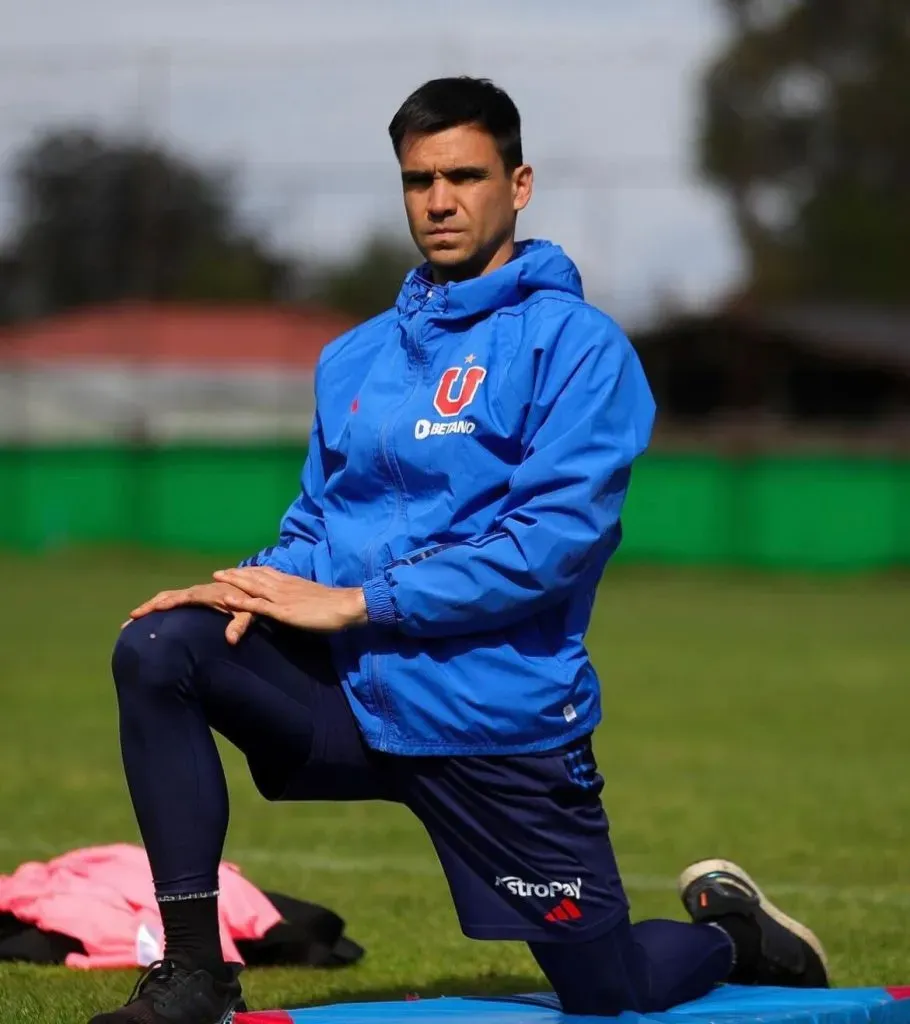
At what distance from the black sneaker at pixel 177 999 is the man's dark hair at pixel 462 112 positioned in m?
1.82

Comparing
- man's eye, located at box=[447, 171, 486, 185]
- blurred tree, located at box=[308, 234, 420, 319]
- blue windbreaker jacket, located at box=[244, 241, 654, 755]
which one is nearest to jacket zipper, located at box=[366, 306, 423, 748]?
blue windbreaker jacket, located at box=[244, 241, 654, 755]

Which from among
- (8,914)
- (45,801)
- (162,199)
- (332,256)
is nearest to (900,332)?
(332,256)

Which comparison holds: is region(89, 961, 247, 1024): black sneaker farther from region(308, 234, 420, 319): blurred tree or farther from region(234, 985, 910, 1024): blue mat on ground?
region(308, 234, 420, 319): blurred tree

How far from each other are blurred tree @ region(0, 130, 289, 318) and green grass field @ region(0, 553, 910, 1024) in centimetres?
1501

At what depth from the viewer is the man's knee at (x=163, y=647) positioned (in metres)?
3.96

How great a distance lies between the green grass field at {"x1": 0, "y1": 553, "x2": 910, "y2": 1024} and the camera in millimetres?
5836

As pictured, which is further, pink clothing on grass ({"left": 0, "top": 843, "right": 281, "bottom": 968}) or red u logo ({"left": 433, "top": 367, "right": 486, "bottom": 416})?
pink clothing on grass ({"left": 0, "top": 843, "right": 281, "bottom": 968})

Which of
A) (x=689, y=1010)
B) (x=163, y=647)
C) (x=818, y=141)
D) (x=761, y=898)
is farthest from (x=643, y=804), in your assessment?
(x=818, y=141)

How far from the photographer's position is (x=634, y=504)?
2542cm

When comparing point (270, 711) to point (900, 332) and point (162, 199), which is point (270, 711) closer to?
point (162, 199)

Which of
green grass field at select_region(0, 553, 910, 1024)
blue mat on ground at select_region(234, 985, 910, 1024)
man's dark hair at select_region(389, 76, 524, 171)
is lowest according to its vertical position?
green grass field at select_region(0, 553, 910, 1024)

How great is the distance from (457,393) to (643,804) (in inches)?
210

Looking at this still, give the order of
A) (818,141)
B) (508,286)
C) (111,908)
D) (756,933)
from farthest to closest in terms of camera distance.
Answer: (818,141), (111,908), (756,933), (508,286)

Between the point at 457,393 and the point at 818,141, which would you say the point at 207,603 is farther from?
the point at 818,141
